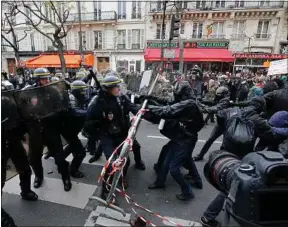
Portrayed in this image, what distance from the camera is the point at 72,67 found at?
21797 mm

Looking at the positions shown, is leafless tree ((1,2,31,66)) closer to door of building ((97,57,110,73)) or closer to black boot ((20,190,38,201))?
door of building ((97,57,110,73))

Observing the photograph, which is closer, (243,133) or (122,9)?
(243,133)

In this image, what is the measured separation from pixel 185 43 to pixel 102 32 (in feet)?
29.5

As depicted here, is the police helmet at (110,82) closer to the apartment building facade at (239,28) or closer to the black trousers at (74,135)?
the black trousers at (74,135)

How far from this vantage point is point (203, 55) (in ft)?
63.2

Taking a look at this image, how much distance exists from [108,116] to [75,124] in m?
0.68

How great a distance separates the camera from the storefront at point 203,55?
19034 mm

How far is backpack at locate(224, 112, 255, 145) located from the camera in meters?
2.69

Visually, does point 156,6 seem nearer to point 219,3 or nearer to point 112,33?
point 112,33

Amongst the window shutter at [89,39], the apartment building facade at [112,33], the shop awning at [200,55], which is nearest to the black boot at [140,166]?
the shop awning at [200,55]

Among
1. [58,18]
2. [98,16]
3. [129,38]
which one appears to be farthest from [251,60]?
[58,18]

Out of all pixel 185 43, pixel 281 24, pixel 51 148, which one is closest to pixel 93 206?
pixel 51 148

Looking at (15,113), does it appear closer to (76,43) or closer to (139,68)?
(139,68)

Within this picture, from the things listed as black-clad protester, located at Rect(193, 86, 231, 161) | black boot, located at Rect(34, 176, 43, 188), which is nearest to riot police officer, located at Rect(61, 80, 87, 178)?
black boot, located at Rect(34, 176, 43, 188)
